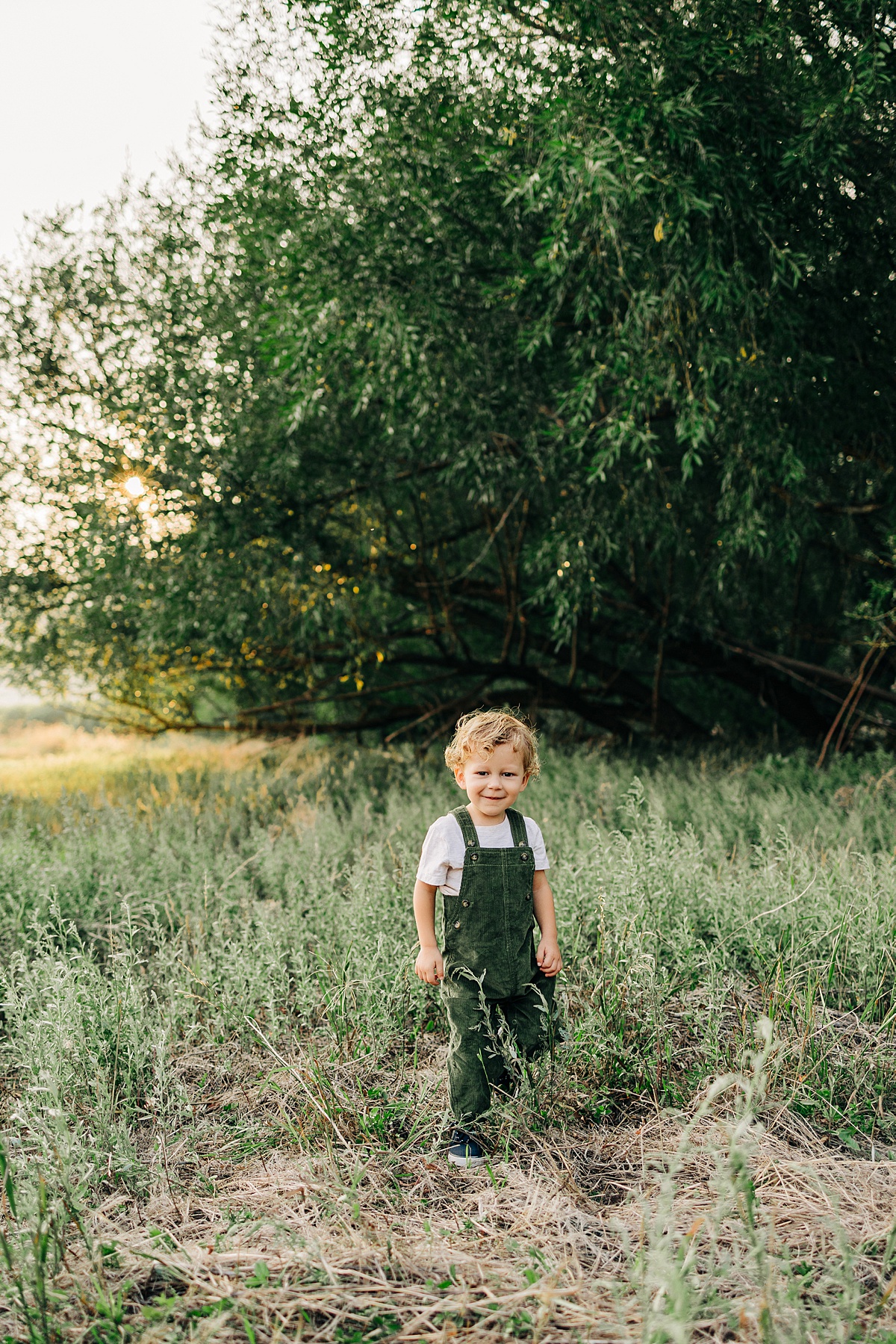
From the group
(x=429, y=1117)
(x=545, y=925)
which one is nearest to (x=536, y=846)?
(x=545, y=925)

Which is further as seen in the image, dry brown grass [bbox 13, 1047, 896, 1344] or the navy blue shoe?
the navy blue shoe

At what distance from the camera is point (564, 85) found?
5414 mm

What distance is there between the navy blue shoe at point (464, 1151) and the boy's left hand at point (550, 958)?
23.6 inches

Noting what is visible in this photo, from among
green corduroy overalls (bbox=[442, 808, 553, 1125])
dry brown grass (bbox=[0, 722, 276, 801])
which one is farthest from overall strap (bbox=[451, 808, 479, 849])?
dry brown grass (bbox=[0, 722, 276, 801])

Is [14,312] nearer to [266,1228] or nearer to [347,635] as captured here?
[347,635]

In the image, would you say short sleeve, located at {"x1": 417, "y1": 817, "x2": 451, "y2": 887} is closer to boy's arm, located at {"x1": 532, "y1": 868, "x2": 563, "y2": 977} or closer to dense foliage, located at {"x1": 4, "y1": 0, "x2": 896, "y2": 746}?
boy's arm, located at {"x1": 532, "y1": 868, "x2": 563, "y2": 977}

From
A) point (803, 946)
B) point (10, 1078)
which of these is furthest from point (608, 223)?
point (10, 1078)

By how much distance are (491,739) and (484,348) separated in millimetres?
4990

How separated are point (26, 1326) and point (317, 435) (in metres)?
7.35

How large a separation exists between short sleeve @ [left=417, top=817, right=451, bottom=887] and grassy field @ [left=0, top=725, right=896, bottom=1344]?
82cm

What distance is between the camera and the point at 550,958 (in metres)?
2.83

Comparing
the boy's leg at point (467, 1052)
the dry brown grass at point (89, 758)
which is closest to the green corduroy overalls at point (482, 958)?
the boy's leg at point (467, 1052)

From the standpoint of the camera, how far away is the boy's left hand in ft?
9.27

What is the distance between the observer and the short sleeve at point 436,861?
2.79m
